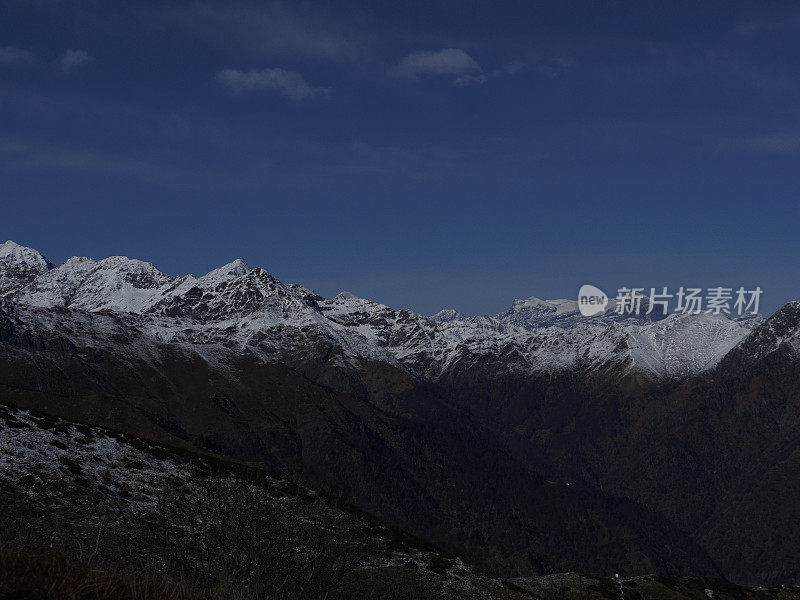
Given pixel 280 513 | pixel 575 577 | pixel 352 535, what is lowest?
pixel 575 577

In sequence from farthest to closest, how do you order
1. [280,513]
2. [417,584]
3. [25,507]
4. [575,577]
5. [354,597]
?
[575,577] < [417,584] < [25,507] < [354,597] < [280,513]

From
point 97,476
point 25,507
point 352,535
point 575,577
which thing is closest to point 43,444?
point 97,476

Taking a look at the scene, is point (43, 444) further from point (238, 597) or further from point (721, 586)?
point (721, 586)

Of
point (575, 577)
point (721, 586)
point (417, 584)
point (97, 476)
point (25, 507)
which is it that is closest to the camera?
point (25, 507)

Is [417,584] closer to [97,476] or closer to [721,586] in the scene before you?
[97,476]

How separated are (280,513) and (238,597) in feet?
66.7

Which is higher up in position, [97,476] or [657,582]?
[97,476]

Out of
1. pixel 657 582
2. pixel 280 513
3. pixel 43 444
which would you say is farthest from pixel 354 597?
pixel 657 582

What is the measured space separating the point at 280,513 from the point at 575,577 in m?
82.1

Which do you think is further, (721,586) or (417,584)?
(721,586)

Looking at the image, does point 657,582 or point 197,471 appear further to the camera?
point 657,582

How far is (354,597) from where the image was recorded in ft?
151

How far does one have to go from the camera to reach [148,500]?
2549 inches

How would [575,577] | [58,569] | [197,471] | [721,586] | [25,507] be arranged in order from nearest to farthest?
[58,569] < [25,507] < [197,471] < [575,577] < [721,586]
